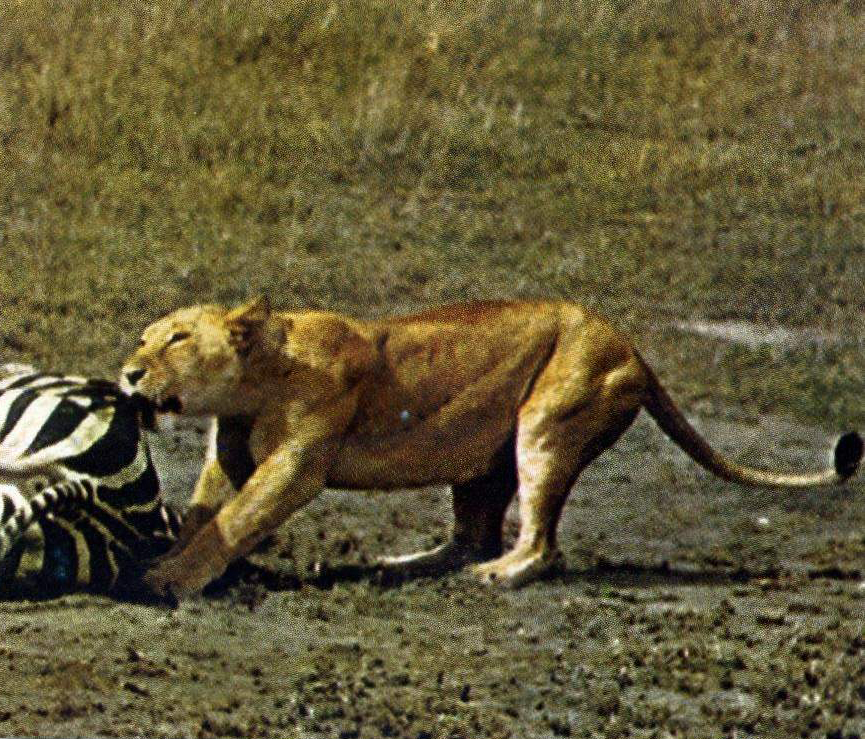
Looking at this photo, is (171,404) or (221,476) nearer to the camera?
(171,404)

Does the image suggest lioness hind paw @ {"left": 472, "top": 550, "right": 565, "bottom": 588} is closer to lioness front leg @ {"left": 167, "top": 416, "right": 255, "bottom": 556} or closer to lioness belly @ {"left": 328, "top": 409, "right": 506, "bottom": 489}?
lioness belly @ {"left": 328, "top": 409, "right": 506, "bottom": 489}

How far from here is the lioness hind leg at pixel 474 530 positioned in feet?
39.0

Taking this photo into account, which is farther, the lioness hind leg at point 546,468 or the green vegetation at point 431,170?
the green vegetation at point 431,170

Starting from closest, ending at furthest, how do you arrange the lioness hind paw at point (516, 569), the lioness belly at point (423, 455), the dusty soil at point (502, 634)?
the dusty soil at point (502, 634), the lioness belly at point (423, 455), the lioness hind paw at point (516, 569)

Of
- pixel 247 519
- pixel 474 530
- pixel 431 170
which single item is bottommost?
pixel 474 530

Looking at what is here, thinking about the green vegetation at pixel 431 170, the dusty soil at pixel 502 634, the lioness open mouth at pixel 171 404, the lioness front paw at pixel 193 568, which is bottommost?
the dusty soil at pixel 502 634

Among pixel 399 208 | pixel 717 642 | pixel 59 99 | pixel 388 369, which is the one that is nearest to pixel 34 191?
pixel 59 99

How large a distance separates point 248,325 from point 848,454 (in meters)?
2.28

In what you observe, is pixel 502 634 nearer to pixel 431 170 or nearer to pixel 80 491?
pixel 80 491

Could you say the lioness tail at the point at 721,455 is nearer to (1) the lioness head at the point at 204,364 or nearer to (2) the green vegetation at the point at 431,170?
(2) the green vegetation at the point at 431,170

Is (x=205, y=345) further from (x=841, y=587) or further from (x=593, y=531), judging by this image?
(x=841, y=587)

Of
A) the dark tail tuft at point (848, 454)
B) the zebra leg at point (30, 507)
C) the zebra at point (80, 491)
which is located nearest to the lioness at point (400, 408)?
the zebra at point (80, 491)

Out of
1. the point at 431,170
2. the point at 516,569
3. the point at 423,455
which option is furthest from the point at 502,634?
the point at 431,170

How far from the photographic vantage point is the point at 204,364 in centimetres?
1149
